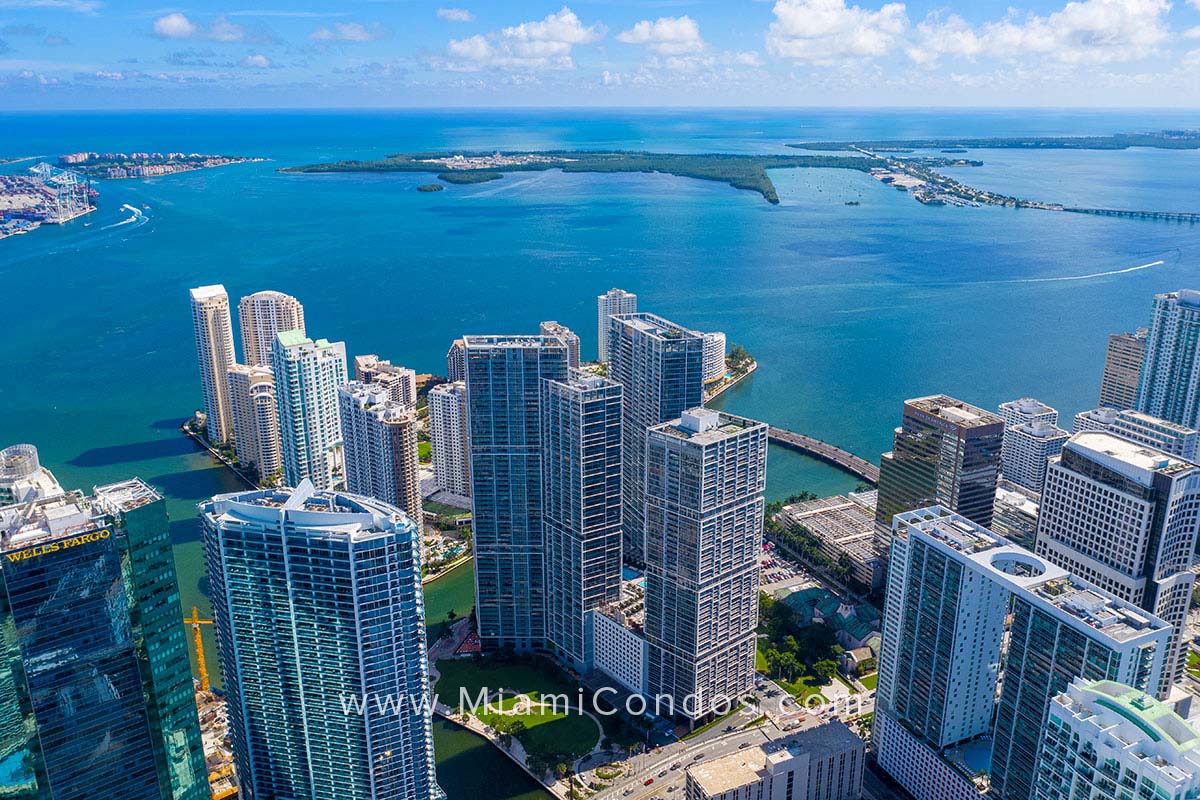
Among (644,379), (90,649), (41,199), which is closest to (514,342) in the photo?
(644,379)

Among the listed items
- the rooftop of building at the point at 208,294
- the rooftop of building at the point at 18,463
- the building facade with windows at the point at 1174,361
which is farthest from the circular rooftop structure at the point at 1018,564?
the rooftop of building at the point at 208,294

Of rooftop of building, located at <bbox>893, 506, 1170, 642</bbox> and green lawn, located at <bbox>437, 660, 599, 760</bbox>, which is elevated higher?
rooftop of building, located at <bbox>893, 506, 1170, 642</bbox>

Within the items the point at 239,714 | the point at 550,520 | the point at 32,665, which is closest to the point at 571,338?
the point at 550,520

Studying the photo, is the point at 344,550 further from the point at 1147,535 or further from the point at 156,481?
the point at 156,481

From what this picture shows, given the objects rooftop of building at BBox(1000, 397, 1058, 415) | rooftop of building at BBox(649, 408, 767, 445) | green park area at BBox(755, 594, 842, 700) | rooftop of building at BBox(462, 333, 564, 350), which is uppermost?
rooftop of building at BBox(462, 333, 564, 350)

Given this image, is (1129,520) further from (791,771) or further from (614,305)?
(614,305)

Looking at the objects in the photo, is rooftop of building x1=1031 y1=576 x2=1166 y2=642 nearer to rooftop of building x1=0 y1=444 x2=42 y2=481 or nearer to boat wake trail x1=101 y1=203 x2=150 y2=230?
rooftop of building x1=0 y1=444 x2=42 y2=481

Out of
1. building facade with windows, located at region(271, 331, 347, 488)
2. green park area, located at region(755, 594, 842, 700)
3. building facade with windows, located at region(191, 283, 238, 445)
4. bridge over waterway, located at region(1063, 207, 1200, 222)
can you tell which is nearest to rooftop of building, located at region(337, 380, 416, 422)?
building facade with windows, located at region(271, 331, 347, 488)
